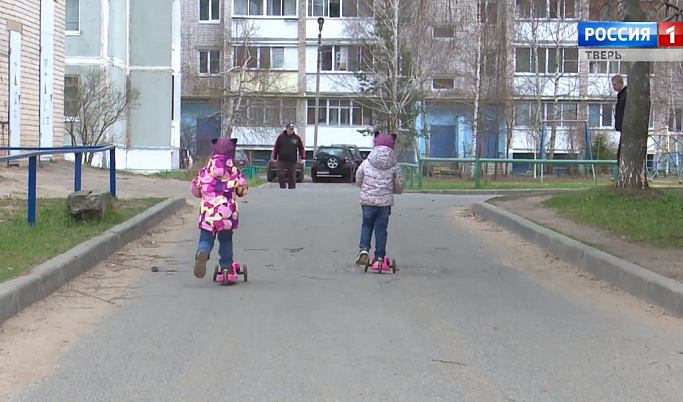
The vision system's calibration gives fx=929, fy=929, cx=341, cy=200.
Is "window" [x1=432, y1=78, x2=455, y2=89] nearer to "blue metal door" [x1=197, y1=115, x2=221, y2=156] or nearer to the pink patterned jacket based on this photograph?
"blue metal door" [x1=197, y1=115, x2=221, y2=156]

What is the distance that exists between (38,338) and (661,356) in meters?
4.47

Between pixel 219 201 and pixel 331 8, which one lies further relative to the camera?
pixel 331 8

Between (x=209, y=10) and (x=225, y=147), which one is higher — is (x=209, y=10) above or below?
above

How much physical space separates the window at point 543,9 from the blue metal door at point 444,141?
319 inches

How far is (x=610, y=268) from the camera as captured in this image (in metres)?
9.54

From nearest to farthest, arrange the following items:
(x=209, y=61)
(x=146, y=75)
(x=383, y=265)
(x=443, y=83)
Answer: (x=383, y=265) < (x=146, y=75) < (x=443, y=83) < (x=209, y=61)

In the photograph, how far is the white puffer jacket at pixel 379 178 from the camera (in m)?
10.3

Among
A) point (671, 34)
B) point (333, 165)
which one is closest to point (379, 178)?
point (671, 34)

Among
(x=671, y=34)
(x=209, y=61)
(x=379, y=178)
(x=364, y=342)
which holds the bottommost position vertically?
(x=364, y=342)

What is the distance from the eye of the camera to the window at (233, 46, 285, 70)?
5131 cm

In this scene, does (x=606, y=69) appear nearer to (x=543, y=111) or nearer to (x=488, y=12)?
(x=543, y=111)

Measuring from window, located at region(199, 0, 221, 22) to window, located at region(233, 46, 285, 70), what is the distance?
2934mm

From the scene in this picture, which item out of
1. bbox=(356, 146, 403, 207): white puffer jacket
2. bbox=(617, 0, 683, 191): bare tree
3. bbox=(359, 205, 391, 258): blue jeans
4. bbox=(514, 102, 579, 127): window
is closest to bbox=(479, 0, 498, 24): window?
bbox=(514, 102, 579, 127): window

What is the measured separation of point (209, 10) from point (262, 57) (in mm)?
4366
